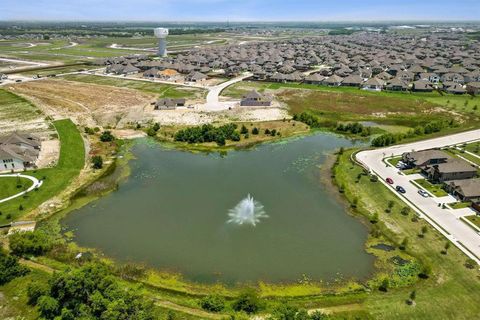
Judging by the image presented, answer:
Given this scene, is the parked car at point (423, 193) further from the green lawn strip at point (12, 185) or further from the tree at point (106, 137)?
the green lawn strip at point (12, 185)

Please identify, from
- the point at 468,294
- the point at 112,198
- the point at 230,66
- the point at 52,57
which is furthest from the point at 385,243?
the point at 52,57

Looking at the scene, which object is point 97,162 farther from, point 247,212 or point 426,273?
point 426,273

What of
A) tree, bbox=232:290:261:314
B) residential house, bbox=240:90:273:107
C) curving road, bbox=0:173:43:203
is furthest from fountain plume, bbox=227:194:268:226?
residential house, bbox=240:90:273:107

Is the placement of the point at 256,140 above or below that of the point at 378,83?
below

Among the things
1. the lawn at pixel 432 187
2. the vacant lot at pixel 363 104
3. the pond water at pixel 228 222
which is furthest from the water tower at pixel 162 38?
the lawn at pixel 432 187

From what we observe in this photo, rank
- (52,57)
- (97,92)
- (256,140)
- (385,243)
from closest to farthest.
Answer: (385,243)
(256,140)
(97,92)
(52,57)

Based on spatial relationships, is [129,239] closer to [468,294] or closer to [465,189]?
[468,294]

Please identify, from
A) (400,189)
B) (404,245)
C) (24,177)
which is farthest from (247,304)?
(24,177)
